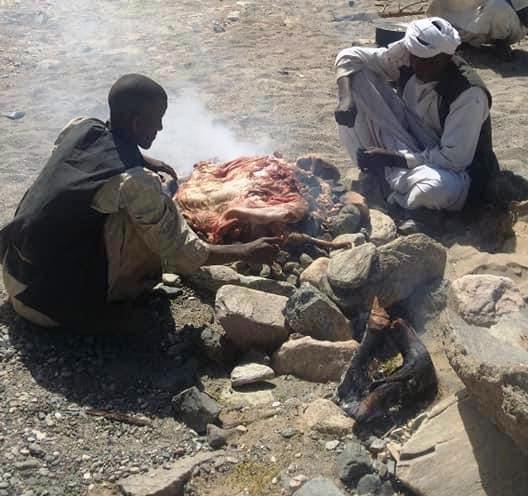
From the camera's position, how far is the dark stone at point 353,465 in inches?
116

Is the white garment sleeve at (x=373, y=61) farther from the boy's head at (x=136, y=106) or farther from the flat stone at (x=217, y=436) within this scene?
the flat stone at (x=217, y=436)

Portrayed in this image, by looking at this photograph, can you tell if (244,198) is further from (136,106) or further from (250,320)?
(136,106)

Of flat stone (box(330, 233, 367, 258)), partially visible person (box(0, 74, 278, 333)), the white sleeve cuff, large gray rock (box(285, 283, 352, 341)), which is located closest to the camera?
partially visible person (box(0, 74, 278, 333))

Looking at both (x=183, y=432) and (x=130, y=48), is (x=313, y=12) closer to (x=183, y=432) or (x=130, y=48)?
(x=130, y=48)

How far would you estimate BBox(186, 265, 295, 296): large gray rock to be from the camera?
14.0ft

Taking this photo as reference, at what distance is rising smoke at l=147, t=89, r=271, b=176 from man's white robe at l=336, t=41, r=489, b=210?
3.50ft

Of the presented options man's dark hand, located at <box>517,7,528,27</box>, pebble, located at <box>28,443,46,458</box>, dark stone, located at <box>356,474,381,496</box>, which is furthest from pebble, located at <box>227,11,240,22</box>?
dark stone, located at <box>356,474,381,496</box>

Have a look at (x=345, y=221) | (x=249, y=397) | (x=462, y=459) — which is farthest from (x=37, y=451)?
(x=345, y=221)

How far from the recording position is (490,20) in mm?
8320

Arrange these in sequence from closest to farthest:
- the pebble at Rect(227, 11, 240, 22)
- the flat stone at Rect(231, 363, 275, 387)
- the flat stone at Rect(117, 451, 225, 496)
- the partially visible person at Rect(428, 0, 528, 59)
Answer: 1. the flat stone at Rect(117, 451, 225, 496)
2. the flat stone at Rect(231, 363, 275, 387)
3. the partially visible person at Rect(428, 0, 528, 59)
4. the pebble at Rect(227, 11, 240, 22)

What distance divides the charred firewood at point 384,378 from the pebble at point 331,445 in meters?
0.15

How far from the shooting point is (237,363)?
3.87 meters

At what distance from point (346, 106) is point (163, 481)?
3.27 m

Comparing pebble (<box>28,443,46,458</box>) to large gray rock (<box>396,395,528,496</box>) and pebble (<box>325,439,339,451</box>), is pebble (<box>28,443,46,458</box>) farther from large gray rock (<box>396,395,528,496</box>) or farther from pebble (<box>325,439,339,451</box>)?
large gray rock (<box>396,395,528,496</box>)
